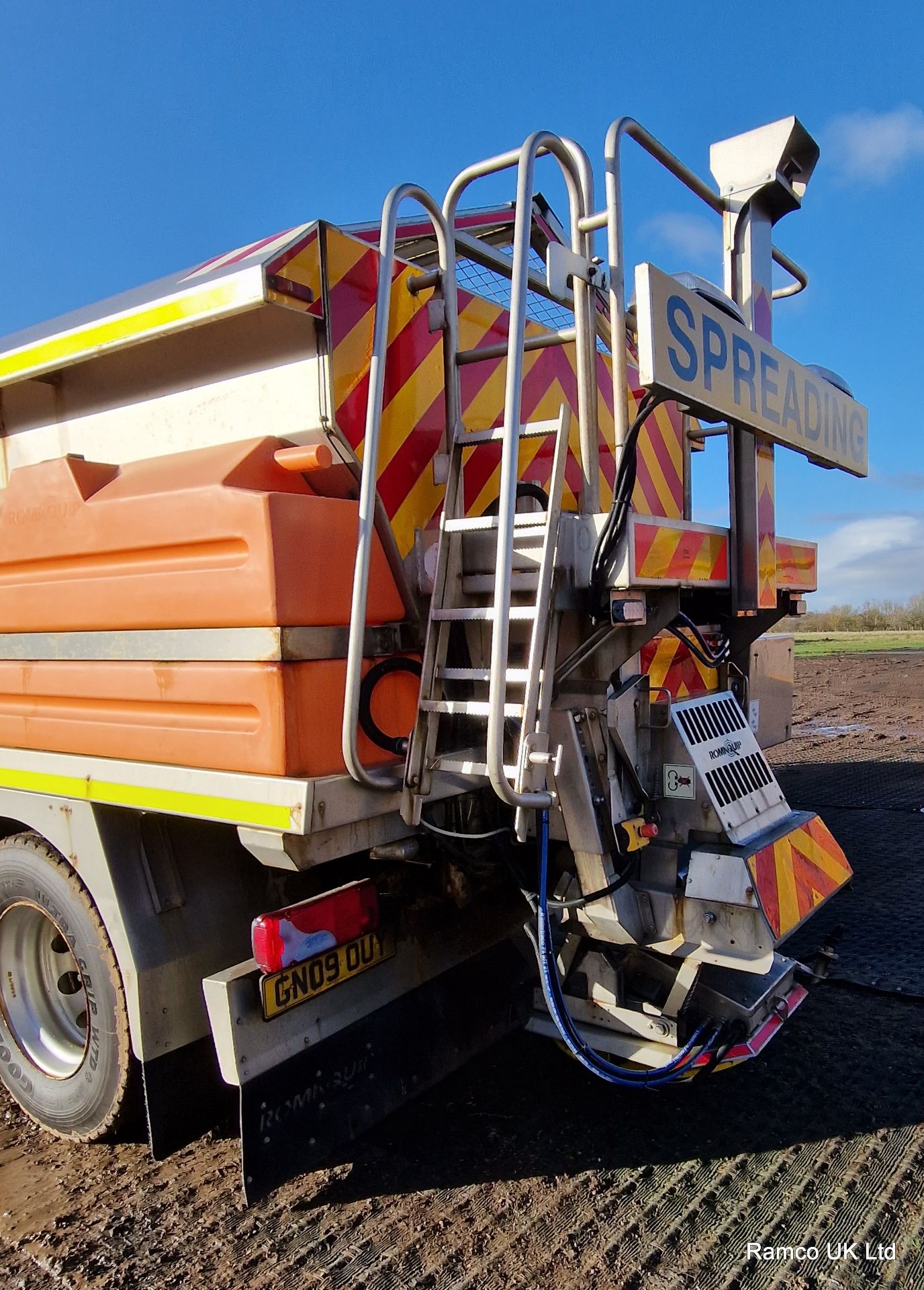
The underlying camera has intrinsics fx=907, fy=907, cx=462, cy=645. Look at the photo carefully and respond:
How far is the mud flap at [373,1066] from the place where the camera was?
227cm

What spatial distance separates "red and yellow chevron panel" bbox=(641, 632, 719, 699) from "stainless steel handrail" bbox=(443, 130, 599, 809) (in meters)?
0.95

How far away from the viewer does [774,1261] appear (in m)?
2.11

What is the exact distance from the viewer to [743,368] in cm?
231

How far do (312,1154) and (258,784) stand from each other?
1.08 metres

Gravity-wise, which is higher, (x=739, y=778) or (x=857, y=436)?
(x=857, y=436)

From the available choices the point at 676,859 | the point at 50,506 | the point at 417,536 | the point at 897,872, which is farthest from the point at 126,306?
the point at 897,872

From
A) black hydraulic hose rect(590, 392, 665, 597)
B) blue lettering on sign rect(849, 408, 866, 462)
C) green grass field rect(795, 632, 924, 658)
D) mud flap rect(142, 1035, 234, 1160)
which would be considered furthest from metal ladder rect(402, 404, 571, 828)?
green grass field rect(795, 632, 924, 658)

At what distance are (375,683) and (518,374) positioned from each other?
796 mm

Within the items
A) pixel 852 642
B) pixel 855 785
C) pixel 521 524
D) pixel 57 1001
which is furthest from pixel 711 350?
pixel 852 642

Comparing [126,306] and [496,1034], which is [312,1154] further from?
[126,306]

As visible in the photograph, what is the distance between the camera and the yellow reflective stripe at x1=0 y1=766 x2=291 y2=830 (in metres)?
2.04

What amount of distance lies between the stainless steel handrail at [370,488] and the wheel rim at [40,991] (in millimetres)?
1556

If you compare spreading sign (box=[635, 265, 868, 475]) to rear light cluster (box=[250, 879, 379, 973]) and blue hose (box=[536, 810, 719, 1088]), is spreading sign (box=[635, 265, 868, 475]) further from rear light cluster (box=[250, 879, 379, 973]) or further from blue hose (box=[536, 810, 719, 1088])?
rear light cluster (box=[250, 879, 379, 973])

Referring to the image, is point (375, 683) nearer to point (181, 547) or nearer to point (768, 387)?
point (181, 547)
